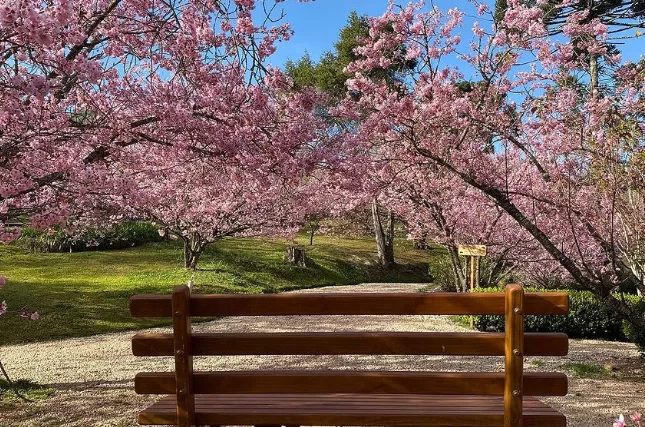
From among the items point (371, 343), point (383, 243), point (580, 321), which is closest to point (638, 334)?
point (580, 321)

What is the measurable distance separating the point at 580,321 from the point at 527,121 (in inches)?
179

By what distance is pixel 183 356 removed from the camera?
91.3 inches

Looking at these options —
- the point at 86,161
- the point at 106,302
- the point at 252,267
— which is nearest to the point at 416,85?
the point at 86,161

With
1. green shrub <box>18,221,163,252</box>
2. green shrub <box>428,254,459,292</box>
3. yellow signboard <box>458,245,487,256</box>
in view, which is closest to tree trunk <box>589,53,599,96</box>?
yellow signboard <box>458,245,487,256</box>

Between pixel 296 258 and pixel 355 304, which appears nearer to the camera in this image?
pixel 355 304

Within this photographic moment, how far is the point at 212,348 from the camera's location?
2.35 m

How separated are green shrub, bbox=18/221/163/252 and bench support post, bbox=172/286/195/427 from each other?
Answer: 1593cm

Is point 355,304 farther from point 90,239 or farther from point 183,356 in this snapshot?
point 90,239

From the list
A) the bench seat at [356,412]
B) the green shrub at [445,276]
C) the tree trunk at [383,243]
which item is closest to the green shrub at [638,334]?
the bench seat at [356,412]

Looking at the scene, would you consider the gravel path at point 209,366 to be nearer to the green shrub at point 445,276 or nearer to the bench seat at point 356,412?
the bench seat at point 356,412

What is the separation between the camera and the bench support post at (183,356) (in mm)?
2291

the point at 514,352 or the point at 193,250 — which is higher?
the point at 514,352

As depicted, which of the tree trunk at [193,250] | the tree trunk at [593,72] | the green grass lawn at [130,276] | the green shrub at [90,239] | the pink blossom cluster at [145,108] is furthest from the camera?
the green shrub at [90,239]

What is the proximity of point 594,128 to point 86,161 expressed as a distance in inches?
242
